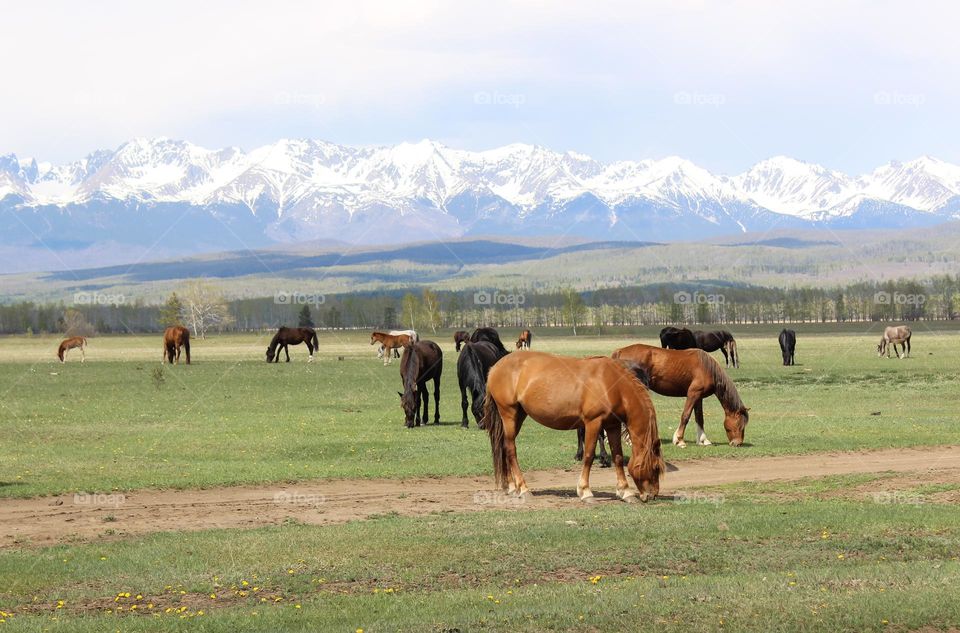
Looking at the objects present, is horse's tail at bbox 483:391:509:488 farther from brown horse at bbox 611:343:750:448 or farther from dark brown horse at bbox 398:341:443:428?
dark brown horse at bbox 398:341:443:428

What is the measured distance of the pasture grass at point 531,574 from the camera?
10.5 m

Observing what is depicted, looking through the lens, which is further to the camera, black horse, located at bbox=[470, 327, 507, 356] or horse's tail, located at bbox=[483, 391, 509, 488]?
black horse, located at bbox=[470, 327, 507, 356]

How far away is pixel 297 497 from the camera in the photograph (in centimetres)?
1859

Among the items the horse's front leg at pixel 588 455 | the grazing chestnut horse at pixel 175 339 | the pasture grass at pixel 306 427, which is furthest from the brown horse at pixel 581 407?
the grazing chestnut horse at pixel 175 339

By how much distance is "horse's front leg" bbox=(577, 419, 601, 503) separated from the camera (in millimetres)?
17156

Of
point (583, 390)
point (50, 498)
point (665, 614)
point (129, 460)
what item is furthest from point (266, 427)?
point (665, 614)

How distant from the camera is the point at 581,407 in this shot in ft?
56.5

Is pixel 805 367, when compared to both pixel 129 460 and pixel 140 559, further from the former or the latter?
pixel 140 559

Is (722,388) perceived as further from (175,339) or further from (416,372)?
(175,339)

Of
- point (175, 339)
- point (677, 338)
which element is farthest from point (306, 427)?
point (175, 339)

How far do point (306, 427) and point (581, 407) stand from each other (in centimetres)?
1373

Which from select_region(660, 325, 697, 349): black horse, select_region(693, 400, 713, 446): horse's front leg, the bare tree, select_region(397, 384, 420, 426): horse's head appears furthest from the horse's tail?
the bare tree

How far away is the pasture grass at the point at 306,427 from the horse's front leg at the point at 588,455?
4.16 metres

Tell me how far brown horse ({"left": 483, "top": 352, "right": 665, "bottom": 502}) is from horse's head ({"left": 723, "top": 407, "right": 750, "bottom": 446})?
7779 mm
